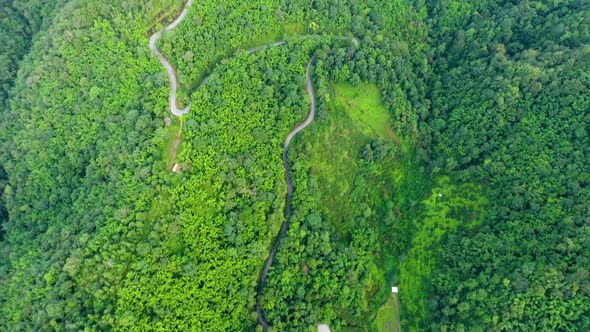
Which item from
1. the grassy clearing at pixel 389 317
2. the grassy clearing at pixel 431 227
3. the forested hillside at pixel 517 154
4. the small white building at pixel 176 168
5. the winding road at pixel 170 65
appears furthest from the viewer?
the winding road at pixel 170 65

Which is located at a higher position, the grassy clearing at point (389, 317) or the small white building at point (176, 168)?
the small white building at point (176, 168)

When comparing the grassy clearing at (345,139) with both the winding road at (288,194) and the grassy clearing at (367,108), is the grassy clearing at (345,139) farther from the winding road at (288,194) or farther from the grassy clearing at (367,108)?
the winding road at (288,194)

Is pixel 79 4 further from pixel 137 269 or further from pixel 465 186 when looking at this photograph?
pixel 465 186

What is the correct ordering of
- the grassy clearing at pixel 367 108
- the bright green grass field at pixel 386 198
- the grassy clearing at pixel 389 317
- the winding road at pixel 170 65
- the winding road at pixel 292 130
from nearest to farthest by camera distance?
1. the winding road at pixel 292 130
2. the grassy clearing at pixel 389 317
3. the winding road at pixel 170 65
4. the bright green grass field at pixel 386 198
5. the grassy clearing at pixel 367 108

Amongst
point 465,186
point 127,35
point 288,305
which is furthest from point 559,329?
point 127,35

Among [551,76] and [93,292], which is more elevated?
[93,292]

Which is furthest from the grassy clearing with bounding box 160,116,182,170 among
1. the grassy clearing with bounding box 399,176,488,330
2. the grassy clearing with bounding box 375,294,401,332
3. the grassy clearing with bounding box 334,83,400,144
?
the grassy clearing with bounding box 399,176,488,330

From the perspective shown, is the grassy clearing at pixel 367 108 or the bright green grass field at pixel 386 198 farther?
the grassy clearing at pixel 367 108

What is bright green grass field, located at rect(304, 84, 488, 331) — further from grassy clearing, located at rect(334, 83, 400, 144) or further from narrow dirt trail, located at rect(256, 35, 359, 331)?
narrow dirt trail, located at rect(256, 35, 359, 331)

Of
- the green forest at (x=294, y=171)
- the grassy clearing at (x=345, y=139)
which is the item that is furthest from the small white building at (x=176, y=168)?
the grassy clearing at (x=345, y=139)
